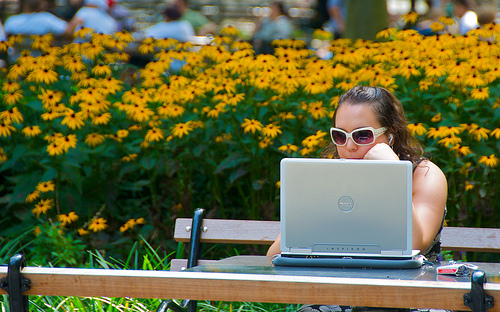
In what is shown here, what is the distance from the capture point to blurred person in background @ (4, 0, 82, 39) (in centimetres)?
707

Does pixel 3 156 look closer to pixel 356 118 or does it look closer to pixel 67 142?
pixel 67 142

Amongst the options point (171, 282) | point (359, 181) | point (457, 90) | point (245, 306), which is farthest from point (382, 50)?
point (171, 282)

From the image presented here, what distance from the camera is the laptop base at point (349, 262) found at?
201cm

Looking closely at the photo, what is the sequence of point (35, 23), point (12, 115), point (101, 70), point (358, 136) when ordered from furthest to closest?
1. point (35, 23)
2. point (101, 70)
3. point (12, 115)
4. point (358, 136)

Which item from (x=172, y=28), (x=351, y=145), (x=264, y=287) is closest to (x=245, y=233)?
(x=351, y=145)

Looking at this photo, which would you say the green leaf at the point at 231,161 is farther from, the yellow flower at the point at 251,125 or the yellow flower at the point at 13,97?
the yellow flower at the point at 13,97

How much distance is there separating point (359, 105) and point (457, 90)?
5.77 ft

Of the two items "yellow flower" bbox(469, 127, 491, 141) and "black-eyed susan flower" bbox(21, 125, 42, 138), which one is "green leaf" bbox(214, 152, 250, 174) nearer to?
"black-eyed susan flower" bbox(21, 125, 42, 138)

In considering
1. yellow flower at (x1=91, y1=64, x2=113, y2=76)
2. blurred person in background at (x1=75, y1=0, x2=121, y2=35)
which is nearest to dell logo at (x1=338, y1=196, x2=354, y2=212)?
yellow flower at (x1=91, y1=64, x2=113, y2=76)

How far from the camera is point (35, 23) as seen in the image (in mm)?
7129

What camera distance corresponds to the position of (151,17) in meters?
12.8

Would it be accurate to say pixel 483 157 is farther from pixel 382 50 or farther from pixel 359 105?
pixel 359 105

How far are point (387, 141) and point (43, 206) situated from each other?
7.52 ft

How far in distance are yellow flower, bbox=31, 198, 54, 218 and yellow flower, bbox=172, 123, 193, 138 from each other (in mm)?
857
